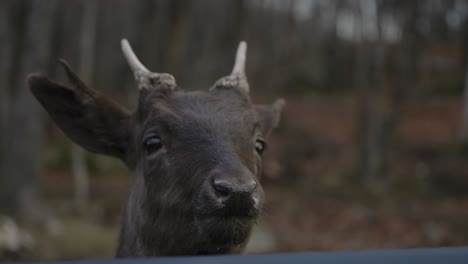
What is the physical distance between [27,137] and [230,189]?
39.7ft

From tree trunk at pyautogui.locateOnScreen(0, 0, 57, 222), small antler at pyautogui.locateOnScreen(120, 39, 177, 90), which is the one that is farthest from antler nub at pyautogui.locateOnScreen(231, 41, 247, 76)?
tree trunk at pyautogui.locateOnScreen(0, 0, 57, 222)

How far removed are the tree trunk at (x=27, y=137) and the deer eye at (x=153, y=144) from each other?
1059 cm

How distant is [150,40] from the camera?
2641 cm

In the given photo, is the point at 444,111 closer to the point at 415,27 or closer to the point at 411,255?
the point at 415,27

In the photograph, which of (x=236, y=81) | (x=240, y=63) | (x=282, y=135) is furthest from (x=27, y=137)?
(x=282, y=135)

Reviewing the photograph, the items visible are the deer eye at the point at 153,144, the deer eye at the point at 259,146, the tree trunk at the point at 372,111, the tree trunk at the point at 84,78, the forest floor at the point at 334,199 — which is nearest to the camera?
the deer eye at the point at 153,144

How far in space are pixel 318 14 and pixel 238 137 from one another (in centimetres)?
4514

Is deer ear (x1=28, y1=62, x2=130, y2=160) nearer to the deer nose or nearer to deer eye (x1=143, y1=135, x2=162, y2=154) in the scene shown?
deer eye (x1=143, y1=135, x2=162, y2=154)

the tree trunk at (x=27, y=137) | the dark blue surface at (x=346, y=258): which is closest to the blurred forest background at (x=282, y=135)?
the tree trunk at (x=27, y=137)

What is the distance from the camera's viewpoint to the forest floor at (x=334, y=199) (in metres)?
14.5

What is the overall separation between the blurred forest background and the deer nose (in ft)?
4.33

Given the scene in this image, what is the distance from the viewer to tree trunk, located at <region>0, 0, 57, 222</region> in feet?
46.4

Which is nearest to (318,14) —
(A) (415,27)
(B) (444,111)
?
(B) (444,111)

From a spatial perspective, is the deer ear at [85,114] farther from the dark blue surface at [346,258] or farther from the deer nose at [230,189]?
the dark blue surface at [346,258]
